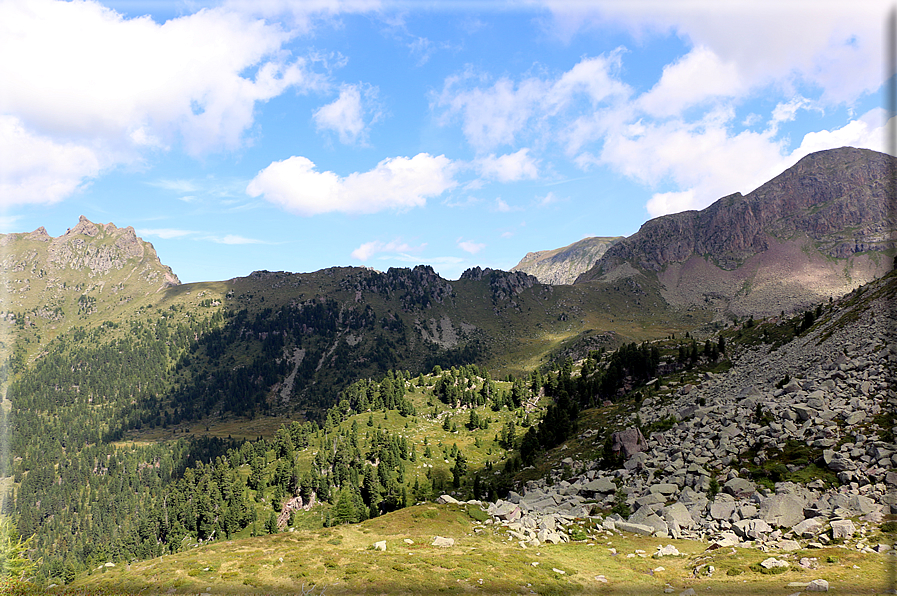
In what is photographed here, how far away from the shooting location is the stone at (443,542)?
44.9 metres

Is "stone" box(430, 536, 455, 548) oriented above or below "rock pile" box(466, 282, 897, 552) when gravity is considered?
below

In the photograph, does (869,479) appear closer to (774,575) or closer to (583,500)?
(774,575)

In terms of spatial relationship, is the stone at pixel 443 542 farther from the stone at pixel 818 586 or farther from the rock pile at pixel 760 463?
the stone at pixel 818 586

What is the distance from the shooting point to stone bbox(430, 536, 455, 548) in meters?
44.9

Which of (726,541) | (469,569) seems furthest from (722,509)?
(469,569)

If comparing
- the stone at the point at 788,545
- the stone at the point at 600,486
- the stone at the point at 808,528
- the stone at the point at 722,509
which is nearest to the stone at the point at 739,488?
the stone at the point at 722,509

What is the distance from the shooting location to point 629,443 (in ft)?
215

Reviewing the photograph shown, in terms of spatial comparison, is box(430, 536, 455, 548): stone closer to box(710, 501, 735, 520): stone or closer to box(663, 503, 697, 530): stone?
box(663, 503, 697, 530): stone

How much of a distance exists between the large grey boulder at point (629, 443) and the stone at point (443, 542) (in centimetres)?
3283

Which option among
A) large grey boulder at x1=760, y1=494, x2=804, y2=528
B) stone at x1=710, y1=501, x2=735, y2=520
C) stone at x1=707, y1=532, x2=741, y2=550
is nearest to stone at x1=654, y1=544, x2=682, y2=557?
stone at x1=707, y1=532, x2=741, y2=550

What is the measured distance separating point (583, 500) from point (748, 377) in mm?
51813

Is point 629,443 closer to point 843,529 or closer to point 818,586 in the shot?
point 843,529

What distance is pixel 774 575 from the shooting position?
28.6 meters

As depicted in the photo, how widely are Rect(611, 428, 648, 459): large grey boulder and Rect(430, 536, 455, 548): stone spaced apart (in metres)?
32.8
